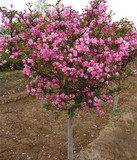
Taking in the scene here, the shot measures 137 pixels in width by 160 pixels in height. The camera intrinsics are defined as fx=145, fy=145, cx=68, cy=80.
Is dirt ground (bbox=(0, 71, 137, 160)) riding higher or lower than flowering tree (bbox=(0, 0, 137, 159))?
lower

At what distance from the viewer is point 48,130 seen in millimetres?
4645

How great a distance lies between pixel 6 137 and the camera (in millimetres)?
4285

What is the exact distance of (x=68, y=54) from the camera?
1.98m

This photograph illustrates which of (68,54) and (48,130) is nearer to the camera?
(68,54)

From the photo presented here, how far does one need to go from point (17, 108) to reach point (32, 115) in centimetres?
86

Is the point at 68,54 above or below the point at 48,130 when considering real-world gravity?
above

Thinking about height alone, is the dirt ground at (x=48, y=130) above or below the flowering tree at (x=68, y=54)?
below

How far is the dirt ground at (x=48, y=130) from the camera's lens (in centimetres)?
374

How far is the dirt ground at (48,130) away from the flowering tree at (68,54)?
1.27m

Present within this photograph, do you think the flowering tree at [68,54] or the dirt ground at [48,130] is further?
the dirt ground at [48,130]

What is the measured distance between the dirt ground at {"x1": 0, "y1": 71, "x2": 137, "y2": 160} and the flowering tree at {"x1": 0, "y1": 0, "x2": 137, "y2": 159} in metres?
1.27

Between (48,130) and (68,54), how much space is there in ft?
11.1

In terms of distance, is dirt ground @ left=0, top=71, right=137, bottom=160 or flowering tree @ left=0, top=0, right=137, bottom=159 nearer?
flowering tree @ left=0, top=0, right=137, bottom=159

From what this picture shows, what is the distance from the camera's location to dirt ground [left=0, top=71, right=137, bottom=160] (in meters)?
3.74
